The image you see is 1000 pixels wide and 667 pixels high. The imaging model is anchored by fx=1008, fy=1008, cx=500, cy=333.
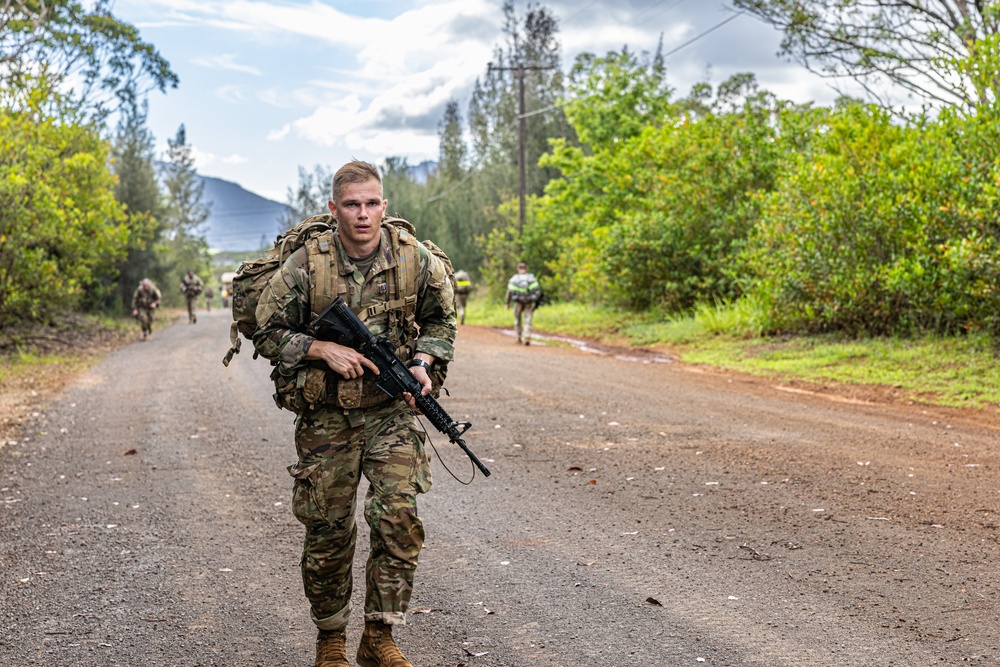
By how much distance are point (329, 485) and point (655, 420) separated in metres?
6.65

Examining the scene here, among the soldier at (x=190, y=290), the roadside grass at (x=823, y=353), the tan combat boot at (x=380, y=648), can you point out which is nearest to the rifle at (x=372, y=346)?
the tan combat boot at (x=380, y=648)

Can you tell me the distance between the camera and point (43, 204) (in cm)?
2012

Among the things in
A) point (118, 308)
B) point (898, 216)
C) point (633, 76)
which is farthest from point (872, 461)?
point (118, 308)

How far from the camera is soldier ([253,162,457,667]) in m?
3.93

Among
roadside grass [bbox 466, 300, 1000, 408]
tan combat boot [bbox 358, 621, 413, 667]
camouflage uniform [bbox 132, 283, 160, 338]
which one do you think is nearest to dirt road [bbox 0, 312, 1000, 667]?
tan combat boot [bbox 358, 621, 413, 667]

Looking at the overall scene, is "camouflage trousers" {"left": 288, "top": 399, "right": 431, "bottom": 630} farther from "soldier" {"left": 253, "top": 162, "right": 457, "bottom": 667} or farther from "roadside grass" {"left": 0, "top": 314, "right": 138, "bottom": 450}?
"roadside grass" {"left": 0, "top": 314, "right": 138, "bottom": 450}

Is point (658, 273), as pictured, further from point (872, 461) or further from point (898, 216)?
point (872, 461)

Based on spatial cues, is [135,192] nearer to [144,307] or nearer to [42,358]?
[144,307]

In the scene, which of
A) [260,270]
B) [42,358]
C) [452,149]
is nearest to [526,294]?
[42,358]

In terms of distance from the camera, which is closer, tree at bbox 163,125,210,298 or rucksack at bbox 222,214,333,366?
rucksack at bbox 222,214,333,366

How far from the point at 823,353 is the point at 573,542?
1085cm

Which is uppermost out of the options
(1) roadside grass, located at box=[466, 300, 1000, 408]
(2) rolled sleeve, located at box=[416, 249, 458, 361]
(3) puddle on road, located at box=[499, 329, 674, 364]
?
(2) rolled sleeve, located at box=[416, 249, 458, 361]

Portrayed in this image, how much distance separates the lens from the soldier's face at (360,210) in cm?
395

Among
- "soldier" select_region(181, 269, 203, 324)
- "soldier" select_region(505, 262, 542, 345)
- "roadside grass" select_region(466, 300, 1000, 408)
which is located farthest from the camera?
"soldier" select_region(181, 269, 203, 324)
